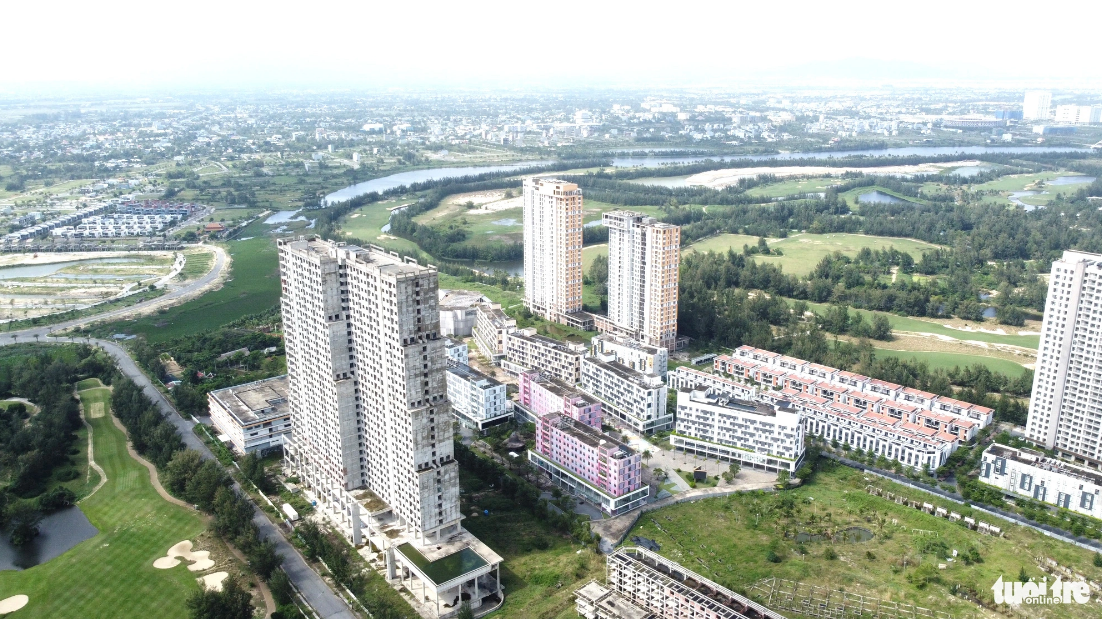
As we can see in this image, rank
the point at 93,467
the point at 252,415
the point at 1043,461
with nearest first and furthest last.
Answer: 1. the point at 1043,461
2. the point at 93,467
3. the point at 252,415

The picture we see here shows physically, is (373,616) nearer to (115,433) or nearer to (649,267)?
(115,433)

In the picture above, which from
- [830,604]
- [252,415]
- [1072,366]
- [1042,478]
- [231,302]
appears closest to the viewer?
[830,604]

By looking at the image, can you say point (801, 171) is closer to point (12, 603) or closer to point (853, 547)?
point (853, 547)

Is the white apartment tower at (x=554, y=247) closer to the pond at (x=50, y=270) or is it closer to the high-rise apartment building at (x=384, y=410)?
the high-rise apartment building at (x=384, y=410)

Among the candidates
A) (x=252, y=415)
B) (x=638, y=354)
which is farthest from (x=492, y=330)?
(x=252, y=415)

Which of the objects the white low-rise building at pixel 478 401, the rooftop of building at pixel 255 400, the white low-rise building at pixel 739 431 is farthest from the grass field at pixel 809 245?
the rooftop of building at pixel 255 400

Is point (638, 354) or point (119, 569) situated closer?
point (119, 569)

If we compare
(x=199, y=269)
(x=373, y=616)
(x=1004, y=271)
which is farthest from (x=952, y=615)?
(x=199, y=269)
